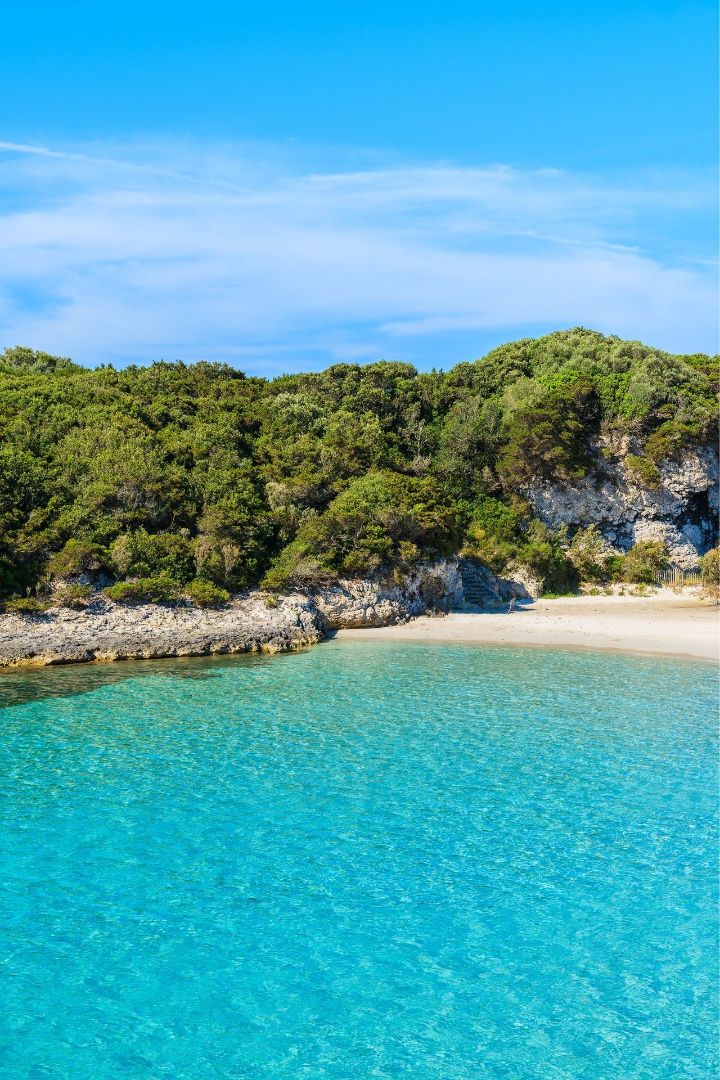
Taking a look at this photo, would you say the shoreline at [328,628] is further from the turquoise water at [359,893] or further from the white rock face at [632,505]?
the white rock face at [632,505]

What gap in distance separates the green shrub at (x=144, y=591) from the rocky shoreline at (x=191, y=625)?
0.34 meters

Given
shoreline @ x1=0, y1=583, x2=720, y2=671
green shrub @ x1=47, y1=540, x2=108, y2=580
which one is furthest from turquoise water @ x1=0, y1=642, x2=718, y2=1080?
green shrub @ x1=47, y1=540, x2=108, y2=580

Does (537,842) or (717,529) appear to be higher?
(717,529)

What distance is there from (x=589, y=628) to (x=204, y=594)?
17303 mm

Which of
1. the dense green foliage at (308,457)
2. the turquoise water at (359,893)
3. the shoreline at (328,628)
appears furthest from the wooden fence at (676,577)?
the turquoise water at (359,893)

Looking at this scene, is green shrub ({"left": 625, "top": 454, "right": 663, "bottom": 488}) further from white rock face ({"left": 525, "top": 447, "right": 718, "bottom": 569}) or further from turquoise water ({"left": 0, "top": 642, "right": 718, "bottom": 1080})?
turquoise water ({"left": 0, "top": 642, "right": 718, "bottom": 1080})

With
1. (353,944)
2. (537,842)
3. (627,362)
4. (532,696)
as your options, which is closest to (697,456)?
(627,362)

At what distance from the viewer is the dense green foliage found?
33.7 m

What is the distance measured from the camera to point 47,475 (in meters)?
35.7

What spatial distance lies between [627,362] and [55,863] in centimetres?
5269

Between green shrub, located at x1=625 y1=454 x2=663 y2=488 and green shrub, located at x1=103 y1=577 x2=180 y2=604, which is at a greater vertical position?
green shrub, located at x1=625 y1=454 x2=663 y2=488

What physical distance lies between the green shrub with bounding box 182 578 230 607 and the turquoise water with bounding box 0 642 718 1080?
10753 mm

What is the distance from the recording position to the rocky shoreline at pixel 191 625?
28.5m

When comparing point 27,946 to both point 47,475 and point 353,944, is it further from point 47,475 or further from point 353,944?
point 47,475
